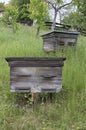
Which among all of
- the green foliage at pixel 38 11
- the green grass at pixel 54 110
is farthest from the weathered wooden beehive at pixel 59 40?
the green foliage at pixel 38 11

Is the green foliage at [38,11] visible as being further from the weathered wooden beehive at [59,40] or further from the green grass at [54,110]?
the green grass at [54,110]

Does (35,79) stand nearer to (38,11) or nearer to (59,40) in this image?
(59,40)

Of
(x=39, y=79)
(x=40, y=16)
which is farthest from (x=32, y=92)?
(x=40, y=16)

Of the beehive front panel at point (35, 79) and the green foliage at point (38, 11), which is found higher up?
the green foliage at point (38, 11)

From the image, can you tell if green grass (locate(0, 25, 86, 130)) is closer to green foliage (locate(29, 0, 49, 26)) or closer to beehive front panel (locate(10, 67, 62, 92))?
beehive front panel (locate(10, 67, 62, 92))

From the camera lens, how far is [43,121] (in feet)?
10.1

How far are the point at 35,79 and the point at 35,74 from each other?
0.24ft

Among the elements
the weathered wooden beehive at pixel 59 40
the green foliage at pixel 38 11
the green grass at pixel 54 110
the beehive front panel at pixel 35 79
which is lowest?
the green grass at pixel 54 110

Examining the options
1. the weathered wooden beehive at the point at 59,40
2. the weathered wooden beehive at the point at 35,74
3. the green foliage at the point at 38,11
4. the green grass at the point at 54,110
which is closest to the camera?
the green grass at the point at 54,110

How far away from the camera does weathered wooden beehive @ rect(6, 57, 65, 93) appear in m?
3.33

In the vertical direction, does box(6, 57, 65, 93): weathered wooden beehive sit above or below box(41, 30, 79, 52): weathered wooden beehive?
below

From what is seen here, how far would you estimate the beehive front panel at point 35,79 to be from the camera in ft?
11.1

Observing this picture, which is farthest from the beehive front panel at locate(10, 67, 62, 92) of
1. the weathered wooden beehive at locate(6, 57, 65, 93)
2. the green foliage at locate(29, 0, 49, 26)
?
the green foliage at locate(29, 0, 49, 26)

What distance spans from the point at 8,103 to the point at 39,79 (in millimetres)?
540
